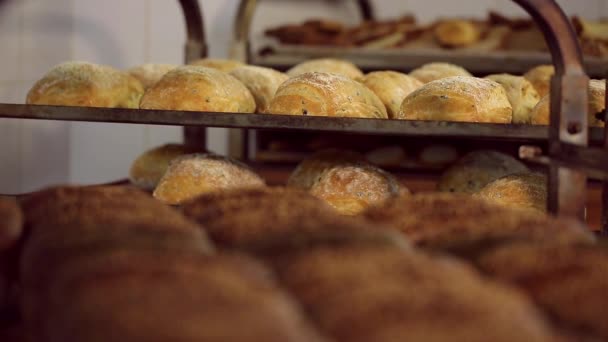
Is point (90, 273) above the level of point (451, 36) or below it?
below

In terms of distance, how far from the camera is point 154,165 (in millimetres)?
2244

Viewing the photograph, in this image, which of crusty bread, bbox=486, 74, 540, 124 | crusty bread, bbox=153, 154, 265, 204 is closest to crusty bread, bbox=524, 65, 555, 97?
crusty bread, bbox=486, 74, 540, 124

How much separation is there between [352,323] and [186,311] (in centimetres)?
14

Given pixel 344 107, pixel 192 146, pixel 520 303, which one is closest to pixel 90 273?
pixel 520 303

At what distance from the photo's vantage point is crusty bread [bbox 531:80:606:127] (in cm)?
169

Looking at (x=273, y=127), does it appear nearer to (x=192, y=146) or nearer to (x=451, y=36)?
(x=192, y=146)

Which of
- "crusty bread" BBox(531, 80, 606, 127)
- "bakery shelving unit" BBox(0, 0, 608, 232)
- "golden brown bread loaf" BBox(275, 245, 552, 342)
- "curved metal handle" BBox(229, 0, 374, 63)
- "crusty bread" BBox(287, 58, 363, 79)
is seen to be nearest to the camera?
"golden brown bread loaf" BBox(275, 245, 552, 342)

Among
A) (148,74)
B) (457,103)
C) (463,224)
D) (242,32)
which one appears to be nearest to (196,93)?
(148,74)

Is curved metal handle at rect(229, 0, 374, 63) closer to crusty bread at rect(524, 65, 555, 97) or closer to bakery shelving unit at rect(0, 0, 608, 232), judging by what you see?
crusty bread at rect(524, 65, 555, 97)

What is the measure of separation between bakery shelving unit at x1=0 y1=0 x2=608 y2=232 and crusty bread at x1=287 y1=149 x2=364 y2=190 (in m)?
0.41

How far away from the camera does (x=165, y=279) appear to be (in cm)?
73

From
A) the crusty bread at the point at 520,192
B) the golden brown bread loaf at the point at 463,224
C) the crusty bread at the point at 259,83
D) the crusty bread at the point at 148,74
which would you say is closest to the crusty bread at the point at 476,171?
the crusty bread at the point at 520,192

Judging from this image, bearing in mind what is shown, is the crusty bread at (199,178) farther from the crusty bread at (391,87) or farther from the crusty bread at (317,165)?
the crusty bread at (391,87)

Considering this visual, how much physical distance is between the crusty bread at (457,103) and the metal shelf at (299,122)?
16cm
